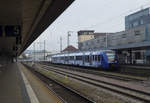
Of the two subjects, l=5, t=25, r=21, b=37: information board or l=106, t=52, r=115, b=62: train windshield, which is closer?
l=5, t=25, r=21, b=37: information board

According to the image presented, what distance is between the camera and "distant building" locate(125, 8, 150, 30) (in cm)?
6994

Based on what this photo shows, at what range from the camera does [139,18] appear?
240 ft

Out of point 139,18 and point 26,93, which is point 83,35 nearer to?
point 139,18

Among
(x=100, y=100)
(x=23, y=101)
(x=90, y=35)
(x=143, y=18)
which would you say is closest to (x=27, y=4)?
(x=23, y=101)

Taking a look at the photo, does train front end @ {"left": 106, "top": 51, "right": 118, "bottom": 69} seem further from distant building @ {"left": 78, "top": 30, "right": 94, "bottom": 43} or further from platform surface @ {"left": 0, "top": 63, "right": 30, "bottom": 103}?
distant building @ {"left": 78, "top": 30, "right": 94, "bottom": 43}

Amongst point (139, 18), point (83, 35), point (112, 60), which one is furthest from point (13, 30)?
point (83, 35)

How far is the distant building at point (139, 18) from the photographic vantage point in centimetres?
6994

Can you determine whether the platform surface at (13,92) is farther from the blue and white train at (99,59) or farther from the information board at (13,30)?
the blue and white train at (99,59)

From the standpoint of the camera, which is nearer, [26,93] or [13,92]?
[26,93]

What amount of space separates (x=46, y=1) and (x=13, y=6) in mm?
2460

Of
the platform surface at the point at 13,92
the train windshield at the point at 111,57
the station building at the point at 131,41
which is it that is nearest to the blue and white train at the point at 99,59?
the train windshield at the point at 111,57

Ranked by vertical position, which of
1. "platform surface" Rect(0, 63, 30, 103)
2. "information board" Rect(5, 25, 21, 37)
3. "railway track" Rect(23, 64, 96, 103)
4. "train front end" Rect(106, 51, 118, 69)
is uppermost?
"information board" Rect(5, 25, 21, 37)

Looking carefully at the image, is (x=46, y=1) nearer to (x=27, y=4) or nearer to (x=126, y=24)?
(x=27, y=4)

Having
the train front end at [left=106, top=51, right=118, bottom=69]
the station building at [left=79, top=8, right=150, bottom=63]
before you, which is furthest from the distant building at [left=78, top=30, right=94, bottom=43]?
the train front end at [left=106, top=51, right=118, bottom=69]
